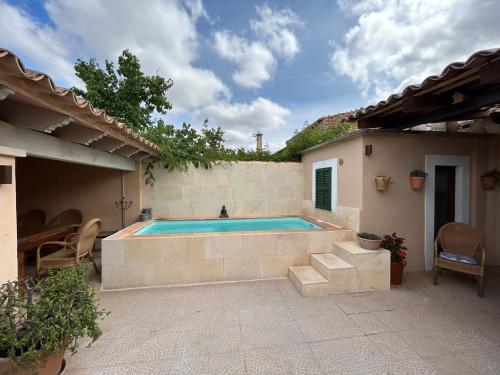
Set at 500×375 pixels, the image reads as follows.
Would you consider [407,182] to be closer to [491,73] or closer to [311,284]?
[491,73]

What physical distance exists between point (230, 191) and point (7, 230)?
5.88m

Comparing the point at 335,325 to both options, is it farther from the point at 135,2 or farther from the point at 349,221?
the point at 135,2

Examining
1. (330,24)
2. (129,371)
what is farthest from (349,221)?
(330,24)

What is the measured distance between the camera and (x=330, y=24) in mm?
7121

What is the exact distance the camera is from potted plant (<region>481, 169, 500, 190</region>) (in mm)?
5128

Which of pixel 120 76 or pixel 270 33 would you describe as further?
pixel 120 76

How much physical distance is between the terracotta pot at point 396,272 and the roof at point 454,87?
3.00m

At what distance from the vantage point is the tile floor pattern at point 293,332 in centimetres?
251

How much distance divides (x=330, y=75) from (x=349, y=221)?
637 cm

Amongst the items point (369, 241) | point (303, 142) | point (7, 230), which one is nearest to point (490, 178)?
point (369, 241)

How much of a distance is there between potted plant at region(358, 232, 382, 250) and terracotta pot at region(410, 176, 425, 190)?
5.10 feet

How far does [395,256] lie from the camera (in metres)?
4.57

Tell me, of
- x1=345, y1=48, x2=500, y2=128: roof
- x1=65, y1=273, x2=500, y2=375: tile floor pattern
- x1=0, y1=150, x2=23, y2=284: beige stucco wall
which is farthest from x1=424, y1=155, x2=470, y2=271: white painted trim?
x1=0, y1=150, x2=23, y2=284: beige stucco wall

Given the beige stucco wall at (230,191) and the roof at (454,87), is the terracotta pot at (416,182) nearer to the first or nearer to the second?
the roof at (454,87)
